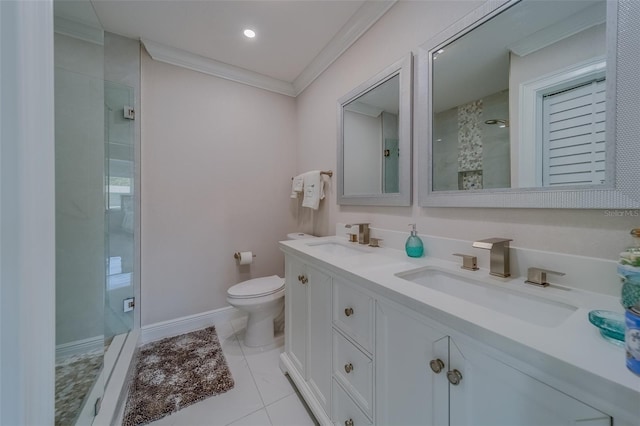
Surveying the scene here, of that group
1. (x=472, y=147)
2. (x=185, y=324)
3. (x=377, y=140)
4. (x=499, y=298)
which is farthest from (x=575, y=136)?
(x=185, y=324)

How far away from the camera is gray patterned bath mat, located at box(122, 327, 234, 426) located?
1.21m

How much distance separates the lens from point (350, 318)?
875mm

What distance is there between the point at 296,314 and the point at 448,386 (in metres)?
0.88

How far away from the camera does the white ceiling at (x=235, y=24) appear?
141cm

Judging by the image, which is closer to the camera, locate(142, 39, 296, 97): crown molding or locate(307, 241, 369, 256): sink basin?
locate(307, 241, 369, 256): sink basin

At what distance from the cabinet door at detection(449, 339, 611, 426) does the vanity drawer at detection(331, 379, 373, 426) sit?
0.42 metres

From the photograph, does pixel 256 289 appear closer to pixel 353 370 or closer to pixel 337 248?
pixel 337 248

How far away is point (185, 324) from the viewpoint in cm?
190

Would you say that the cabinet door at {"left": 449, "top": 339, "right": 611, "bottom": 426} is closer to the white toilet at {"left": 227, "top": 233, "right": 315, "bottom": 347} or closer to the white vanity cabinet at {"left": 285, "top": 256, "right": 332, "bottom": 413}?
the white vanity cabinet at {"left": 285, "top": 256, "right": 332, "bottom": 413}

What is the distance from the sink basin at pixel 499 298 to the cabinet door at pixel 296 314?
59 centimetres

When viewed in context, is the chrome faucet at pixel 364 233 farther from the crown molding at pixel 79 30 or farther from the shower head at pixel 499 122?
the crown molding at pixel 79 30
